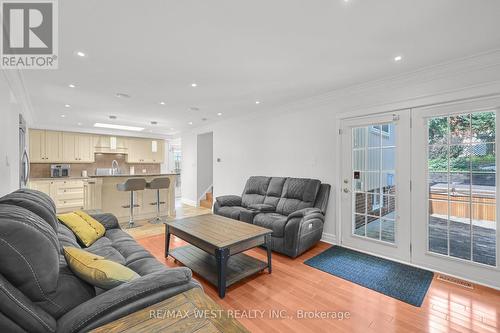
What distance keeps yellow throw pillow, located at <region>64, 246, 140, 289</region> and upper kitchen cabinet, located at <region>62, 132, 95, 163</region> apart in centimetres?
683

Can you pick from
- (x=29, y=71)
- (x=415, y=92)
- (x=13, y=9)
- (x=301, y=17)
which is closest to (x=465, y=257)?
(x=415, y=92)

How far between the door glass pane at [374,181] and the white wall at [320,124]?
29 centimetres

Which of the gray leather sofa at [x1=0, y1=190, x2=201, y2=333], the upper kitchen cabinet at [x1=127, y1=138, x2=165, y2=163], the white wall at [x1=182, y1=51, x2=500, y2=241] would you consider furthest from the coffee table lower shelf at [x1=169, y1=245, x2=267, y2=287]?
the upper kitchen cabinet at [x1=127, y1=138, x2=165, y2=163]

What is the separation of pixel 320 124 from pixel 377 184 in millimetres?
1336

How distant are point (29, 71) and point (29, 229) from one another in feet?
9.94

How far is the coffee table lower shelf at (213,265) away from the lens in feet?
8.13

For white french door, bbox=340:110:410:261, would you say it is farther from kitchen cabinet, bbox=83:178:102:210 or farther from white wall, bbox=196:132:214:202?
kitchen cabinet, bbox=83:178:102:210

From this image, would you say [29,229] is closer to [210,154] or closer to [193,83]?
[193,83]

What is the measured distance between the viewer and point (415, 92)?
9.70 ft

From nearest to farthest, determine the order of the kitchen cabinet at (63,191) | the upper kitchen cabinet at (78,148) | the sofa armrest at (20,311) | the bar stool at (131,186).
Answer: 1. the sofa armrest at (20,311)
2. the bar stool at (131,186)
3. the kitchen cabinet at (63,191)
4. the upper kitchen cabinet at (78,148)

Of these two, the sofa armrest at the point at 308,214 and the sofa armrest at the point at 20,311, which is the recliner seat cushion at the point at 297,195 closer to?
the sofa armrest at the point at 308,214

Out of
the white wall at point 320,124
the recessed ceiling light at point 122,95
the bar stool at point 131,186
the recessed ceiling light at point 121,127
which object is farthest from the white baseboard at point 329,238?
the recessed ceiling light at point 121,127

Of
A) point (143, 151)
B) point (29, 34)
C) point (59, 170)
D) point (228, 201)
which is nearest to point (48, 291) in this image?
point (29, 34)

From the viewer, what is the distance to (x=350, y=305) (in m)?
2.17
